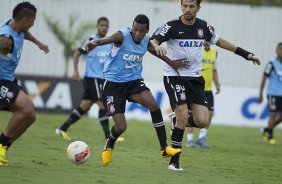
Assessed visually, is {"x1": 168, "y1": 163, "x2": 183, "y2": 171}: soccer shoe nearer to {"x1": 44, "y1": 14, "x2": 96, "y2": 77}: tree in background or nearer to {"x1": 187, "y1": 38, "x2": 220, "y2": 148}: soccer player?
{"x1": 187, "y1": 38, "x2": 220, "y2": 148}: soccer player

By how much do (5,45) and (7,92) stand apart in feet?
2.42

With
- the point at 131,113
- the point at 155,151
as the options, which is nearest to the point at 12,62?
the point at 155,151

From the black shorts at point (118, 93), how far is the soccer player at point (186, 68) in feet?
1.99

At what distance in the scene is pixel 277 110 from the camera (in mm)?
19984

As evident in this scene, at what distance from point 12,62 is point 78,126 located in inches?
413

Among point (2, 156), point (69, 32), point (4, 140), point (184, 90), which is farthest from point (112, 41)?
point (69, 32)

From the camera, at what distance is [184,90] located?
11.9 metres

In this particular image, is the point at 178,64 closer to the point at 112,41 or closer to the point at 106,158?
the point at 112,41

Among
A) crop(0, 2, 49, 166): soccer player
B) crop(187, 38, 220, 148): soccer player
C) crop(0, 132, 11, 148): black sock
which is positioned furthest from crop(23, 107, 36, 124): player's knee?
crop(187, 38, 220, 148): soccer player

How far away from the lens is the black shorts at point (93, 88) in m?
16.9

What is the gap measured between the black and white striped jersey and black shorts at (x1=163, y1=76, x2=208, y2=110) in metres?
0.09

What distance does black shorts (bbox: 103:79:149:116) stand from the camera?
12281 mm

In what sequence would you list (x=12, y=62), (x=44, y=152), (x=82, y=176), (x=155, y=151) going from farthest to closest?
(x=155, y=151) < (x=44, y=152) < (x=12, y=62) < (x=82, y=176)

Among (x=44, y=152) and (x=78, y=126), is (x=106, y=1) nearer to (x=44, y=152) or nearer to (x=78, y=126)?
(x=78, y=126)
